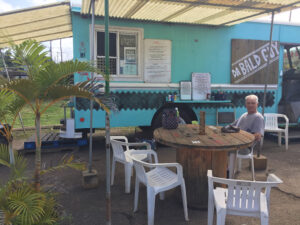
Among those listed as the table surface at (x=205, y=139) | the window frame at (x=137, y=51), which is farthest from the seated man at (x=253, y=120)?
the window frame at (x=137, y=51)

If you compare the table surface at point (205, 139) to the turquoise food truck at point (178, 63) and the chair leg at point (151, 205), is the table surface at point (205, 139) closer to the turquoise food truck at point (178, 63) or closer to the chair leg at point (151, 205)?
the chair leg at point (151, 205)

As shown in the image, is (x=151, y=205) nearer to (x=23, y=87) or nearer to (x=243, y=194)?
(x=243, y=194)

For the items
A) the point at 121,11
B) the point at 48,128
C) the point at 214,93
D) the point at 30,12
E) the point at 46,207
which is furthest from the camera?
the point at 48,128

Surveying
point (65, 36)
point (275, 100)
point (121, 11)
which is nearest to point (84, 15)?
point (121, 11)

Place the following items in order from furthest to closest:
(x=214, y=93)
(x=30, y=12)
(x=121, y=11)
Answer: (x=214, y=93) < (x=30, y=12) < (x=121, y=11)

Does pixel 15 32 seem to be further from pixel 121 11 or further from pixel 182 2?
pixel 182 2

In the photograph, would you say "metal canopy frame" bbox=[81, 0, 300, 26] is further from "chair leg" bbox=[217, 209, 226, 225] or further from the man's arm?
"chair leg" bbox=[217, 209, 226, 225]

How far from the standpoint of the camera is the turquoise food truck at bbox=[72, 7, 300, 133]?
4891 mm

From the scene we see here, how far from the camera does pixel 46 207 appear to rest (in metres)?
2.05

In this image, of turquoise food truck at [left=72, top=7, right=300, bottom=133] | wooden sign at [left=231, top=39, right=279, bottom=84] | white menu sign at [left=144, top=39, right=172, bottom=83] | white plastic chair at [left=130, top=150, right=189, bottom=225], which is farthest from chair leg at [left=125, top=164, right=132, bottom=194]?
wooden sign at [left=231, top=39, right=279, bottom=84]

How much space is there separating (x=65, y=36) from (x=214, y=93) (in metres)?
5.35

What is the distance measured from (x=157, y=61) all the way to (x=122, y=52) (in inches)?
30.2

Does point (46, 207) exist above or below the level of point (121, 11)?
below

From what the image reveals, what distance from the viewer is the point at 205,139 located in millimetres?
2670
